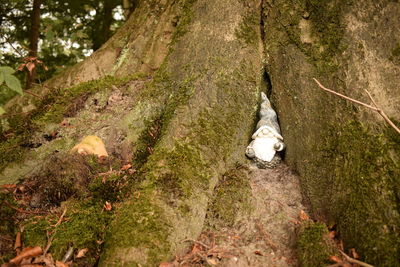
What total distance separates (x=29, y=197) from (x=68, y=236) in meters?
0.77

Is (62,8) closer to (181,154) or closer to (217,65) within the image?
(217,65)

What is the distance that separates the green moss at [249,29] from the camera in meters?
3.57

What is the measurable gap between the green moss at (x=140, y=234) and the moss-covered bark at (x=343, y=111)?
1.42m

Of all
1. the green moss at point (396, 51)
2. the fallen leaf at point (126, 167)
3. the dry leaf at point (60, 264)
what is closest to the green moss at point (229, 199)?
the fallen leaf at point (126, 167)

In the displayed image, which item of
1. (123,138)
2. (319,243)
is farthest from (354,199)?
(123,138)

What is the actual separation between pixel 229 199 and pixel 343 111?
1.32m

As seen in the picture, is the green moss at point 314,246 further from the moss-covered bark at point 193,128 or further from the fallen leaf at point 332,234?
the moss-covered bark at point 193,128

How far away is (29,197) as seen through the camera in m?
2.94

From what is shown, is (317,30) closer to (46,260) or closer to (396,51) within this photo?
(396,51)

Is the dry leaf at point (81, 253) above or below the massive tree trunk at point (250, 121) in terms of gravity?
below

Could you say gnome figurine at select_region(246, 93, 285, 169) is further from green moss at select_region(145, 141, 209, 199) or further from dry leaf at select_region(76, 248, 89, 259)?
dry leaf at select_region(76, 248, 89, 259)

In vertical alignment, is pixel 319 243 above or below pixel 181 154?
below

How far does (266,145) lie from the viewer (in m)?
3.19

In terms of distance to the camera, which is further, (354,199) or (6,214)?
(6,214)
